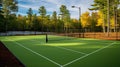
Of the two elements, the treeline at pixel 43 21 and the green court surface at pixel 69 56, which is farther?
the treeline at pixel 43 21

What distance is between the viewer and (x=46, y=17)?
7656 centimetres

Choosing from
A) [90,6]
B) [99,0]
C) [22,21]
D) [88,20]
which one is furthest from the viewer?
[22,21]

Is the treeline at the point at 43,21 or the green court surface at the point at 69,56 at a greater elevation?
the treeline at the point at 43,21

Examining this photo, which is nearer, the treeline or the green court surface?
the green court surface

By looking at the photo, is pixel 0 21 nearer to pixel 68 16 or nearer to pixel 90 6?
pixel 90 6

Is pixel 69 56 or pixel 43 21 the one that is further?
pixel 43 21

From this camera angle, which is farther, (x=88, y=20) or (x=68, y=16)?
(x=68, y=16)

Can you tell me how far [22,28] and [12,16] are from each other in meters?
14.6

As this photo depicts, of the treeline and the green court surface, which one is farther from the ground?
the treeline

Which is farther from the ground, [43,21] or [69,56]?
[43,21]

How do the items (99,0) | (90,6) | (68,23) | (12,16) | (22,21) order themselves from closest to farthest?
(99,0)
(90,6)
(12,16)
(22,21)
(68,23)

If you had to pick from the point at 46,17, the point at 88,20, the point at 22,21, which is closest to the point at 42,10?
the point at 46,17

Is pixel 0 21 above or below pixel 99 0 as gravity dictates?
below

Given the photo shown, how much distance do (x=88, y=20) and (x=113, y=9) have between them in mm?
21799
